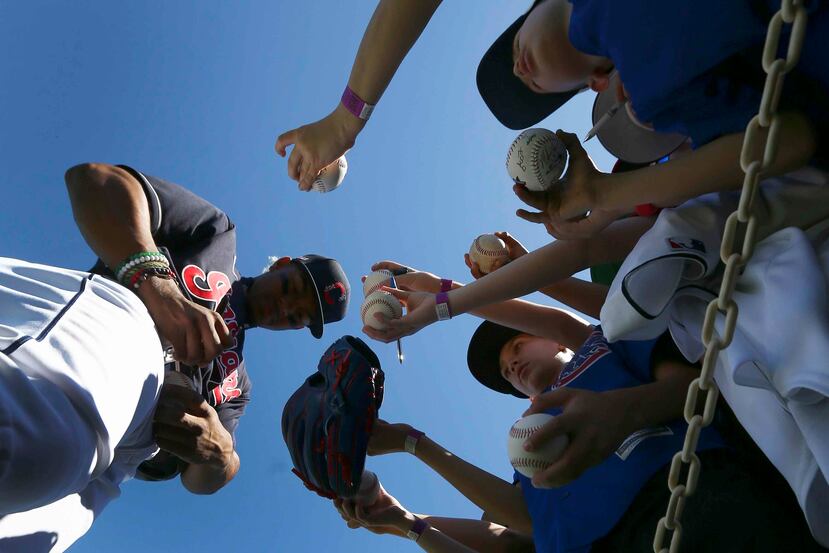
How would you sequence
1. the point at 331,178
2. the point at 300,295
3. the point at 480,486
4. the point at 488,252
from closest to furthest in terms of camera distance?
the point at 480,486
the point at 488,252
the point at 331,178
the point at 300,295

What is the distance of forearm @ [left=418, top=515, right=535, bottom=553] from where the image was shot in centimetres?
322

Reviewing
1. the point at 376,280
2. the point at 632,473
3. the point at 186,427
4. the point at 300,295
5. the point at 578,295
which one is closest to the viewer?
the point at 632,473

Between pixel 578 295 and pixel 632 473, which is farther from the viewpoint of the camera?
pixel 578 295

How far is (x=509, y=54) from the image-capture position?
7.59 ft

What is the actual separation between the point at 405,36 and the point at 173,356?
4.90 feet

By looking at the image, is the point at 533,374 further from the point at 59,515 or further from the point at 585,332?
the point at 59,515

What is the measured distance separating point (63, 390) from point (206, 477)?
1.71 meters

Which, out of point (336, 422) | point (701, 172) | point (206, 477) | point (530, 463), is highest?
point (701, 172)

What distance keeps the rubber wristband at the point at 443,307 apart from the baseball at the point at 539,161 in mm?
823

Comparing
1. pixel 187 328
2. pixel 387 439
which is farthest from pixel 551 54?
pixel 387 439

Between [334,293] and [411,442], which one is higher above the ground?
[334,293]

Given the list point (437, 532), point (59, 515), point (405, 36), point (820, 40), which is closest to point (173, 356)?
point (59, 515)

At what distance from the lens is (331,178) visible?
3.27 metres

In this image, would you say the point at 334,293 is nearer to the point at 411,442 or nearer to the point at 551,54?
the point at 411,442
